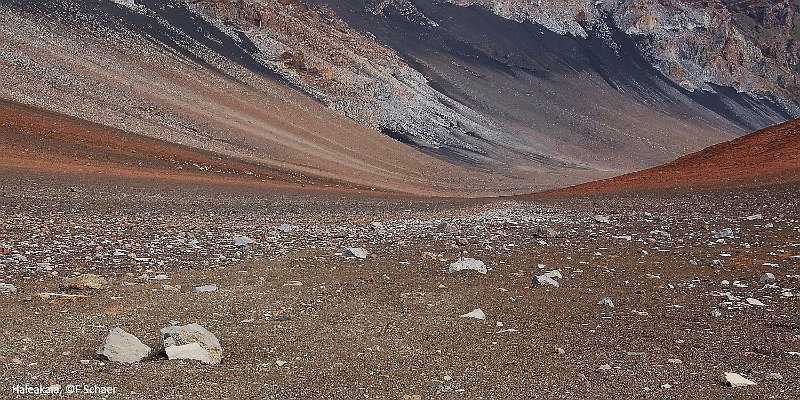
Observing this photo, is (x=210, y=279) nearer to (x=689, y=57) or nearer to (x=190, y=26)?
(x=190, y=26)

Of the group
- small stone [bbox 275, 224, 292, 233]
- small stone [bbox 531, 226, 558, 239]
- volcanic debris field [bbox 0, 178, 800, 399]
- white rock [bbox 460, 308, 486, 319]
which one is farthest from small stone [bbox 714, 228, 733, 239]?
small stone [bbox 275, 224, 292, 233]

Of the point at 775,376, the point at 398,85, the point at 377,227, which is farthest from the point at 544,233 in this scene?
the point at 398,85

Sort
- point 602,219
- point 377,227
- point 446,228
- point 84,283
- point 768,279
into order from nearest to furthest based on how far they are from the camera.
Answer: point 84,283
point 768,279
point 377,227
point 446,228
point 602,219

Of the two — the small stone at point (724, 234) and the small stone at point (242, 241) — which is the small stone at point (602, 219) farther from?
the small stone at point (242, 241)

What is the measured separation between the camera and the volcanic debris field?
5.64 metres

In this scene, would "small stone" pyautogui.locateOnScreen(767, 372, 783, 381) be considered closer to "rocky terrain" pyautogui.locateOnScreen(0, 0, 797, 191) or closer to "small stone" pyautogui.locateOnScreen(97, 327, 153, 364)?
"small stone" pyautogui.locateOnScreen(97, 327, 153, 364)

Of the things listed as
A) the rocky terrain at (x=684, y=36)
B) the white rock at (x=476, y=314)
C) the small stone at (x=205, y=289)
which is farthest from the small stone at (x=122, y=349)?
the rocky terrain at (x=684, y=36)

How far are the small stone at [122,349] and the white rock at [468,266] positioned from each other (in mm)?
5194

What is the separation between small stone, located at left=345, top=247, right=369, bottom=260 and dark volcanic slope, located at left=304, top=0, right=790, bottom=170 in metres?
83.4

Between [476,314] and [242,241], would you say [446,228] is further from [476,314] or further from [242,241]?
[476,314]

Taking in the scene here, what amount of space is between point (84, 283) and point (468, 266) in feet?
16.5

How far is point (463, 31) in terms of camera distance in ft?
474

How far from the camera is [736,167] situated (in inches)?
1026

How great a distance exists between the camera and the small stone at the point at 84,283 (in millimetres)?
8227
